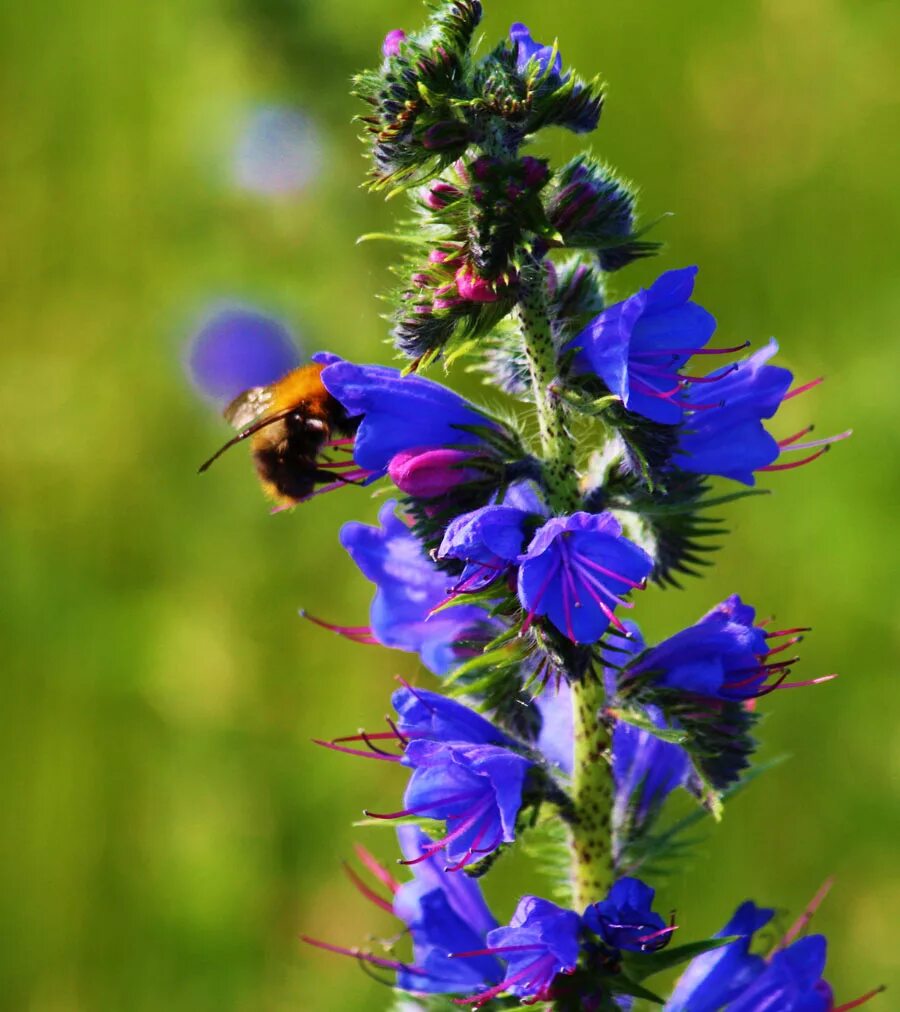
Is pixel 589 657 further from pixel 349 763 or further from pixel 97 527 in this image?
pixel 97 527

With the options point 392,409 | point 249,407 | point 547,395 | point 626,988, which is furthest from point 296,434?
point 626,988

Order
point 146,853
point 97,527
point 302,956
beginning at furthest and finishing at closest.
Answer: point 97,527
point 146,853
point 302,956

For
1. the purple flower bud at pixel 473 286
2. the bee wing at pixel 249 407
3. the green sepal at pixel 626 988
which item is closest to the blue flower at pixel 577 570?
the purple flower bud at pixel 473 286

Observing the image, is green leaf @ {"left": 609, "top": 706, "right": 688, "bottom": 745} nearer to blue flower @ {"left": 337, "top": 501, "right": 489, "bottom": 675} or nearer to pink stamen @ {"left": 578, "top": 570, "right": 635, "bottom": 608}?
pink stamen @ {"left": 578, "top": 570, "right": 635, "bottom": 608}

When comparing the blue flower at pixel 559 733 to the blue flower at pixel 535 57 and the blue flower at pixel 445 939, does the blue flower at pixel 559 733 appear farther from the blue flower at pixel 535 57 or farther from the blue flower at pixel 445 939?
the blue flower at pixel 535 57

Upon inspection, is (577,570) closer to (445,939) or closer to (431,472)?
(431,472)

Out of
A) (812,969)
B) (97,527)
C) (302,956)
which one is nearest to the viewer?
(812,969)

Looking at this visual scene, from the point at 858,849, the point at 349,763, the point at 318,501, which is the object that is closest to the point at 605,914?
the point at 858,849
